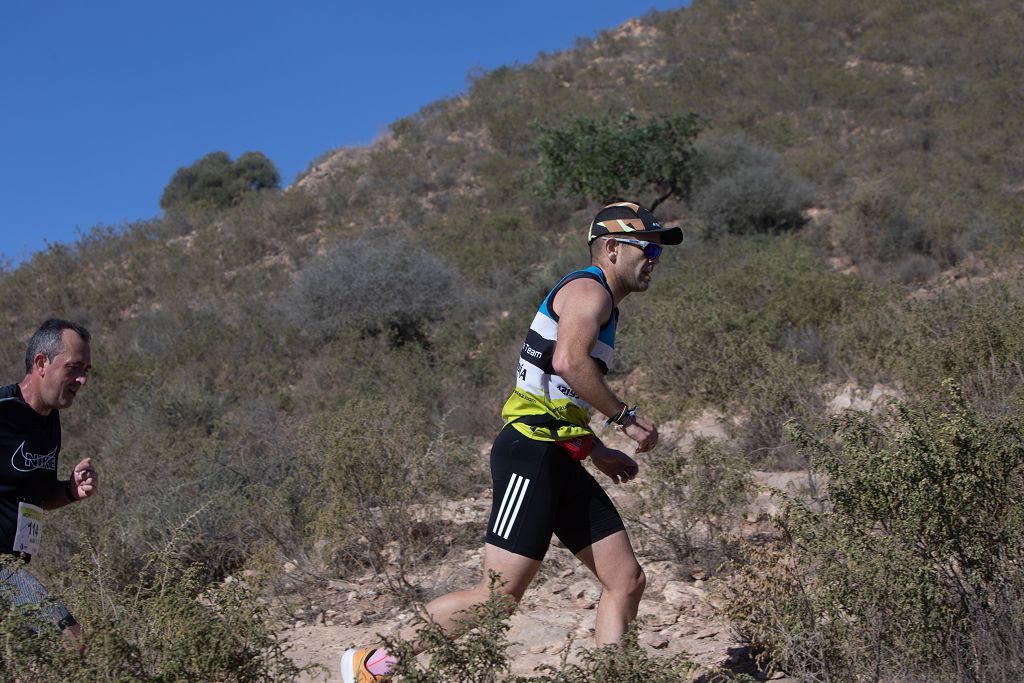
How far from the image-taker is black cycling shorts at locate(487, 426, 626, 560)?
274 centimetres

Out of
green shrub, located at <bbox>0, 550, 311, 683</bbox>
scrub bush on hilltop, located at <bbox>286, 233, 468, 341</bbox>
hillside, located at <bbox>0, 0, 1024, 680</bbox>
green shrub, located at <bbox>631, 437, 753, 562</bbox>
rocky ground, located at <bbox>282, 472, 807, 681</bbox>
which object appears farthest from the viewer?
scrub bush on hilltop, located at <bbox>286, 233, 468, 341</bbox>

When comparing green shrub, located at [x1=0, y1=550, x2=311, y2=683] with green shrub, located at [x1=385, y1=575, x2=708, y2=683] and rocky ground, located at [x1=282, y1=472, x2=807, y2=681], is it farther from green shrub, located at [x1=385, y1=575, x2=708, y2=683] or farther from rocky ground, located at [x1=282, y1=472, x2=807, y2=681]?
rocky ground, located at [x1=282, y1=472, x2=807, y2=681]

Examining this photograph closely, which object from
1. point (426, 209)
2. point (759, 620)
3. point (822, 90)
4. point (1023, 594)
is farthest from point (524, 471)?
point (822, 90)

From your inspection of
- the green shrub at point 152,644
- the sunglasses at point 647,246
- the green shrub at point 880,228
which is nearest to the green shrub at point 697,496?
the sunglasses at point 647,246

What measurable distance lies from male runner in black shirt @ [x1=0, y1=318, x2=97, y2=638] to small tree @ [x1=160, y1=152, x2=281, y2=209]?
97.0 ft

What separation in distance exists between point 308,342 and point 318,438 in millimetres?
6476

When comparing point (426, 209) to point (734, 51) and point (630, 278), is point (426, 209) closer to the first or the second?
point (734, 51)

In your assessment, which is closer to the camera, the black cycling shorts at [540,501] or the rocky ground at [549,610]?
the black cycling shorts at [540,501]

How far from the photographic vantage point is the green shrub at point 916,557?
261 centimetres

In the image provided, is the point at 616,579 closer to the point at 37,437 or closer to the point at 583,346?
the point at 583,346

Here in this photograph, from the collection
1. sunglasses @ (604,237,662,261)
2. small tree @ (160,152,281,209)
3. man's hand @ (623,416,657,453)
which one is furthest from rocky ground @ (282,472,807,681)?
small tree @ (160,152,281,209)

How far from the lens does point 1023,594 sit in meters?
2.70

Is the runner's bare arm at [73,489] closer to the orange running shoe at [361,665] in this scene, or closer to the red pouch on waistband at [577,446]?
the orange running shoe at [361,665]

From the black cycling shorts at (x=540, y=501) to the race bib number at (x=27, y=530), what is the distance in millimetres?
1491
